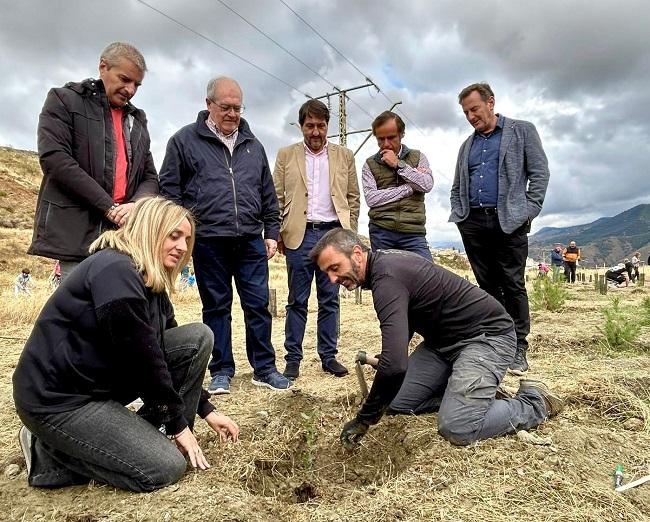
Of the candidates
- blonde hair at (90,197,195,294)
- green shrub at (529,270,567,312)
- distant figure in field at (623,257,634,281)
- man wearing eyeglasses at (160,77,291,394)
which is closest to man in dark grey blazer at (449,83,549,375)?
man wearing eyeglasses at (160,77,291,394)

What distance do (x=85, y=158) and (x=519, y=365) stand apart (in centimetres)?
338

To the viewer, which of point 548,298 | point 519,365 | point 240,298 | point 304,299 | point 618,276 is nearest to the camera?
point 240,298

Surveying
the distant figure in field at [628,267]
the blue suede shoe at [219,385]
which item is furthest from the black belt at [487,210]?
the distant figure in field at [628,267]

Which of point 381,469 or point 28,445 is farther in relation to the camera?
point 381,469

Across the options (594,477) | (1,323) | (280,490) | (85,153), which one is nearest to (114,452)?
(280,490)

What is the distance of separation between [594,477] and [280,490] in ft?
4.63

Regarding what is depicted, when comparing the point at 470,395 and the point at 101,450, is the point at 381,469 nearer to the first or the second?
the point at 470,395

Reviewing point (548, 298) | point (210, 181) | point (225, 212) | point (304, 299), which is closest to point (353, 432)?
point (304, 299)

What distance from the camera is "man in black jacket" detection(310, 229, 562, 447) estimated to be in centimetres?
256

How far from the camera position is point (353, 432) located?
2.67m

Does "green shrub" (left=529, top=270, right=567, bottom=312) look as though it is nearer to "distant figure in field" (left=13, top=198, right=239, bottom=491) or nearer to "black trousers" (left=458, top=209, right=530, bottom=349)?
"black trousers" (left=458, top=209, right=530, bottom=349)

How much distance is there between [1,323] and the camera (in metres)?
6.76

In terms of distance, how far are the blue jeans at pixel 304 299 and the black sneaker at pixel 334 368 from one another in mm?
41

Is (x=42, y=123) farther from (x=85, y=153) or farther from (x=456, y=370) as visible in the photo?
(x=456, y=370)
